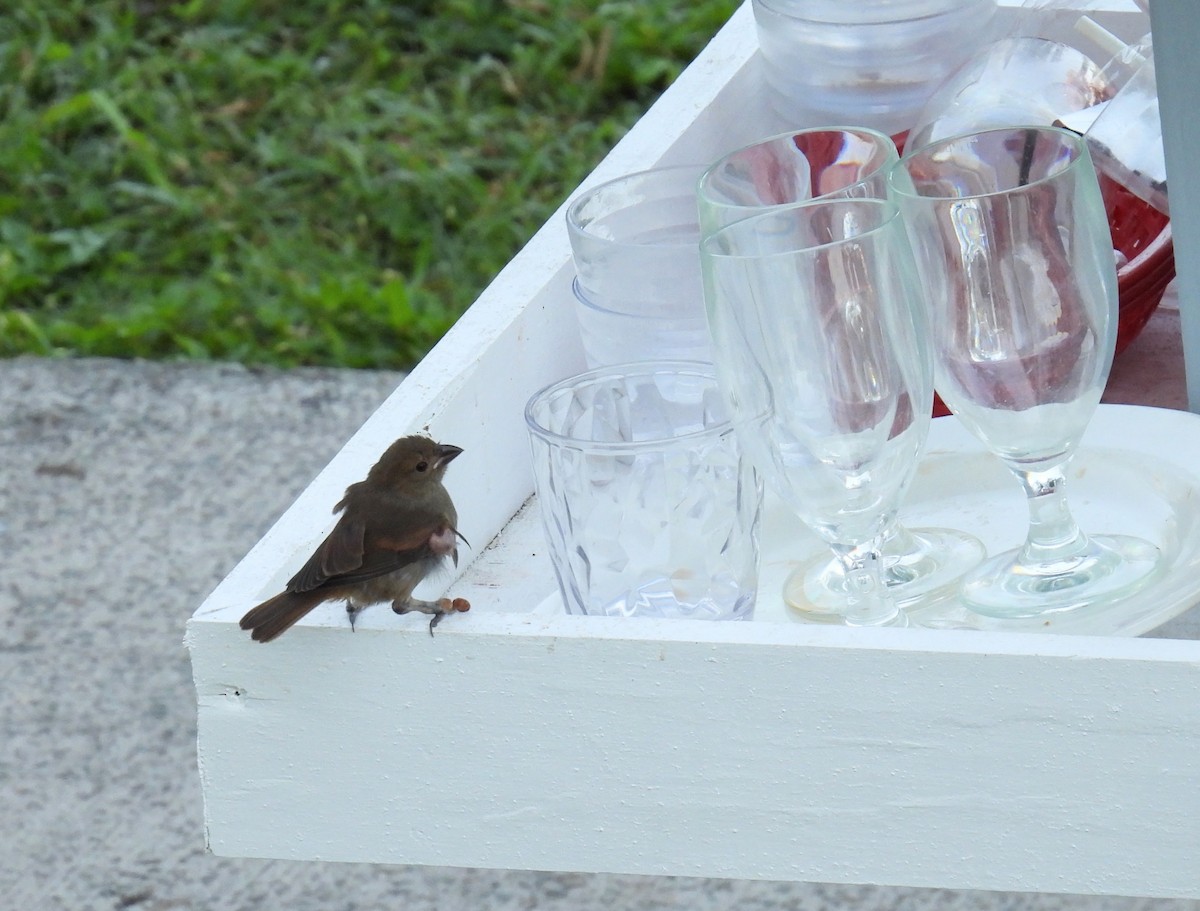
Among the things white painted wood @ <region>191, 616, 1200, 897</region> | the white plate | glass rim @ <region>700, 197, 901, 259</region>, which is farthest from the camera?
the white plate

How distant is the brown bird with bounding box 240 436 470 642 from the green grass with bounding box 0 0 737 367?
2470mm

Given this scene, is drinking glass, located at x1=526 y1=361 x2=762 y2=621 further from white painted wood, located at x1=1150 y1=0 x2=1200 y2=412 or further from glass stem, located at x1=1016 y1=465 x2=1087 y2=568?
white painted wood, located at x1=1150 y1=0 x2=1200 y2=412

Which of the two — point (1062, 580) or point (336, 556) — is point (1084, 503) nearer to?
point (1062, 580)

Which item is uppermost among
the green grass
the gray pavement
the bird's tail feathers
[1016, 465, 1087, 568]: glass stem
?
the bird's tail feathers

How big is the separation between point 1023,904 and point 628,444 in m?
1.56

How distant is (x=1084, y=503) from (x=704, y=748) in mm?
424

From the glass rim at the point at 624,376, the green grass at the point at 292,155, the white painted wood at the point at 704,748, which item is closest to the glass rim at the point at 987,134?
the glass rim at the point at 624,376

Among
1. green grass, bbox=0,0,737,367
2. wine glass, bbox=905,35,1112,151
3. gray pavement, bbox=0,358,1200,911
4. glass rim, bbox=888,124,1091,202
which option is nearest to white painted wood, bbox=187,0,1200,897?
glass rim, bbox=888,124,1091,202

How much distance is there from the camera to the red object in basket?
1.29 m

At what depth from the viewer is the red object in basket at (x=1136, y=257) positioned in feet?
4.24

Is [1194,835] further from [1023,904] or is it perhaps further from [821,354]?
[1023,904]

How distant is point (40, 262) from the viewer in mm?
3900

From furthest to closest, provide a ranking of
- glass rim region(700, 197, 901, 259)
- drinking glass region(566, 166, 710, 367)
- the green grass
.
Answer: the green grass < drinking glass region(566, 166, 710, 367) < glass rim region(700, 197, 901, 259)

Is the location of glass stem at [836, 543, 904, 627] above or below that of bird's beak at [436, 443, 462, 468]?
below
